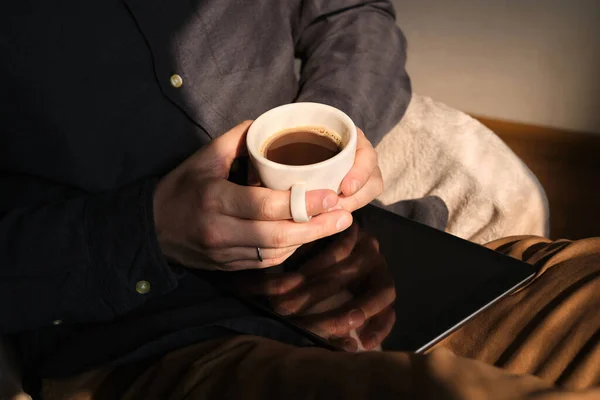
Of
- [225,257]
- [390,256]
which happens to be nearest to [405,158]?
[390,256]

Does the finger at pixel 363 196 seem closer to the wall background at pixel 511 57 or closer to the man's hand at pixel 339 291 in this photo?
the man's hand at pixel 339 291

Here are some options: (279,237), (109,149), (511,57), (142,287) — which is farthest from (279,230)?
(511,57)

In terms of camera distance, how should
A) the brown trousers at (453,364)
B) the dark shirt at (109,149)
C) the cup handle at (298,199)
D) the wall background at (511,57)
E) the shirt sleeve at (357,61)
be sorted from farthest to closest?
the wall background at (511,57) < the shirt sleeve at (357,61) < the dark shirt at (109,149) < the cup handle at (298,199) < the brown trousers at (453,364)

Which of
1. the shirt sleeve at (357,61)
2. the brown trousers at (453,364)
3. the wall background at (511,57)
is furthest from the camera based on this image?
the wall background at (511,57)

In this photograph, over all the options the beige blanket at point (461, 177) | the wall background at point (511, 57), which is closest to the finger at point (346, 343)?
the beige blanket at point (461, 177)

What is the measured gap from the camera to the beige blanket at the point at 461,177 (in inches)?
38.1

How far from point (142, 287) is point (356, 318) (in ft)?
0.92

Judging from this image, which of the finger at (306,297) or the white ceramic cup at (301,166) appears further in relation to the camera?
the finger at (306,297)

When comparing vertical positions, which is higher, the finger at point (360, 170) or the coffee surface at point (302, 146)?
the coffee surface at point (302, 146)

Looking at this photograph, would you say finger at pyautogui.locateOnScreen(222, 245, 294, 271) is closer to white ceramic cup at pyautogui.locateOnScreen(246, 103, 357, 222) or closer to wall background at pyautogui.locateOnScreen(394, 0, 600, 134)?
white ceramic cup at pyautogui.locateOnScreen(246, 103, 357, 222)

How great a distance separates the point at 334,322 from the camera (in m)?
0.68

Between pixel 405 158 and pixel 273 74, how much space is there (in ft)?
1.05

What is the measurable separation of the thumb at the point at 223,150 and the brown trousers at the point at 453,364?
8.8 inches

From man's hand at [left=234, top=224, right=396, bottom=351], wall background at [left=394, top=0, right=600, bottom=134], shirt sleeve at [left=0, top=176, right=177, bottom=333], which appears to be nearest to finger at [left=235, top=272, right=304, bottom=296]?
man's hand at [left=234, top=224, right=396, bottom=351]
